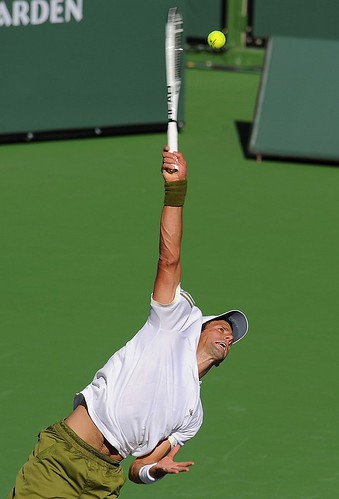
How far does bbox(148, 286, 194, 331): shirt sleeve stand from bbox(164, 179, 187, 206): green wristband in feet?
1.52

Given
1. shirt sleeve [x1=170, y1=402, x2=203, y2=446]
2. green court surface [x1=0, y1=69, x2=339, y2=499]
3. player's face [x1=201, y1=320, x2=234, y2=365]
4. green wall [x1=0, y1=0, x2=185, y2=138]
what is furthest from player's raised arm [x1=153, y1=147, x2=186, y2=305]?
green wall [x1=0, y1=0, x2=185, y2=138]

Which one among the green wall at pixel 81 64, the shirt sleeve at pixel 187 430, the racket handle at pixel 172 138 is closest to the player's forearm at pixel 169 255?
the racket handle at pixel 172 138

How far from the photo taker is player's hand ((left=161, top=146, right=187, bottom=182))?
265 inches

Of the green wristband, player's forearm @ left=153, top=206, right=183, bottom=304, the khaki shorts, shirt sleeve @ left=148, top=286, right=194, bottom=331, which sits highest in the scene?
the green wristband

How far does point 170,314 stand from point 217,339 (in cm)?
35

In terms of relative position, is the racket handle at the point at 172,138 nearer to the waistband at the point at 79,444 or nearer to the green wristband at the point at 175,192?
the green wristband at the point at 175,192

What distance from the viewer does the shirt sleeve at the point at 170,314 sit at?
687 centimetres

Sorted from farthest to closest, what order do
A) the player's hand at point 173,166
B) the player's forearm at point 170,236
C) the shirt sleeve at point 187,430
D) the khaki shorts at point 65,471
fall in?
the shirt sleeve at point 187,430, the khaki shorts at point 65,471, the player's forearm at point 170,236, the player's hand at point 173,166

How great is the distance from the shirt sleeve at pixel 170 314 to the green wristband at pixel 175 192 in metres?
0.46

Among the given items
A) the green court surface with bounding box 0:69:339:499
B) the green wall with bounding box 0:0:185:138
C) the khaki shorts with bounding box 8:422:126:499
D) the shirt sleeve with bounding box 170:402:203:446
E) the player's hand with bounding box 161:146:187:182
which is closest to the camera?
the player's hand with bounding box 161:146:187:182

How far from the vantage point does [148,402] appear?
688cm

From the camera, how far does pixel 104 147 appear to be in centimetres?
1827

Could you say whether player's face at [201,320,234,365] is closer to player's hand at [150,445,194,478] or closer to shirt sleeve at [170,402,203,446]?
shirt sleeve at [170,402,203,446]

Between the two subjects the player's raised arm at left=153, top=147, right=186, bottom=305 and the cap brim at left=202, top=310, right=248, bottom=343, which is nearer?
the player's raised arm at left=153, top=147, right=186, bottom=305
